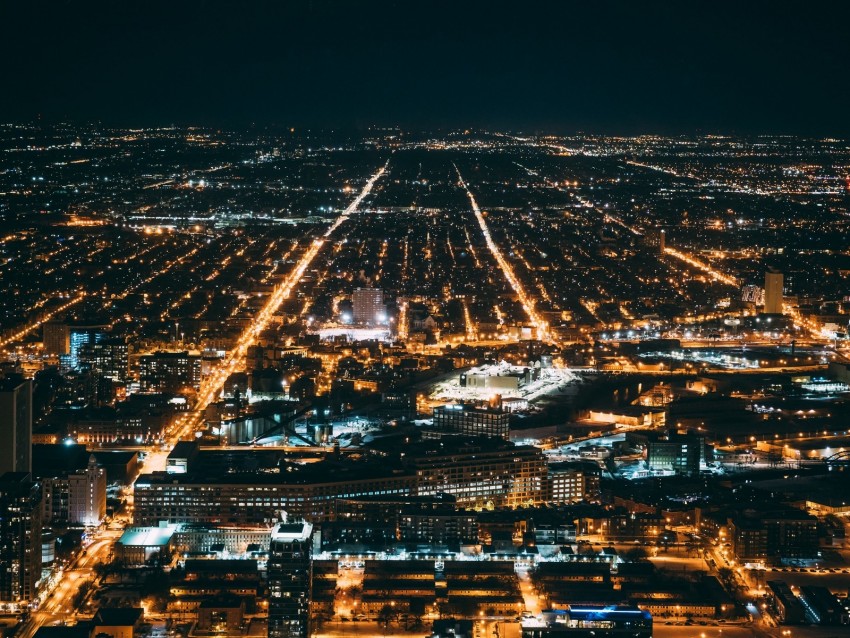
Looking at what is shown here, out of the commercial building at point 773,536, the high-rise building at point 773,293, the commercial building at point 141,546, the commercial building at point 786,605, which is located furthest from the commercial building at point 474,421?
the high-rise building at point 773,293

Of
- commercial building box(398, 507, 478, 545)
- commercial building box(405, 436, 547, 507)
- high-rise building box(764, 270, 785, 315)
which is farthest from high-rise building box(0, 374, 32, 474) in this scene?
high-rise building box(764, 270, 785, 315)

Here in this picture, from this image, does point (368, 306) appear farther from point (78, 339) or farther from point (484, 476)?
point (484, 476)

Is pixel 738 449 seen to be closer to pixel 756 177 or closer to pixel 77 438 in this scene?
pixel 77 438

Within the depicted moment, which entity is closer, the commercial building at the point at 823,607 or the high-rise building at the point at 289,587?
the high-rise building at the point at 289,587

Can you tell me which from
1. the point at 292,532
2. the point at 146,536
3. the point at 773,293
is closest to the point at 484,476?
the point at 146,536

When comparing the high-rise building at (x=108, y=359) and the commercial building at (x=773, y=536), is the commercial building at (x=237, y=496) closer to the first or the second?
the commercial building at (x=773, y=536)

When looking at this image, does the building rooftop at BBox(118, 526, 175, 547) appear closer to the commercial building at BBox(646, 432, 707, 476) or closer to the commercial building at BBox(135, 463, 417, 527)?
the commercial building at BBox(135, 463, 417, 527)
